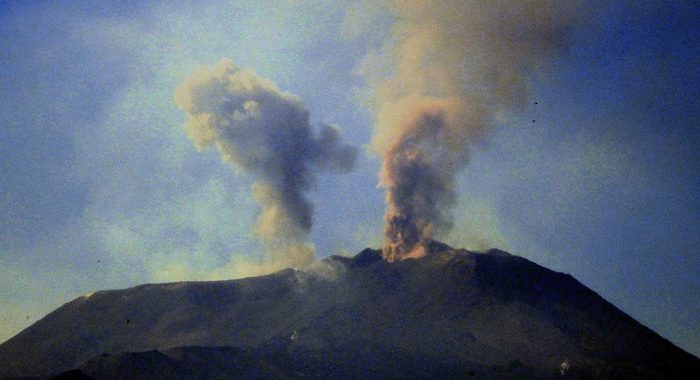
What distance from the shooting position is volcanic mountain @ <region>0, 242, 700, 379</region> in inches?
3873

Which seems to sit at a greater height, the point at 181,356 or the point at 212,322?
the point at 212,322

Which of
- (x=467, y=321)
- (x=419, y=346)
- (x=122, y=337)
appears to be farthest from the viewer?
(x=122, y=337)

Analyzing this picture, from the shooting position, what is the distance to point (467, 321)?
380 ft

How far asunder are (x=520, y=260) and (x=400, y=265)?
86.9 ft

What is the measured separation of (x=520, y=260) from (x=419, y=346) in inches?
1529

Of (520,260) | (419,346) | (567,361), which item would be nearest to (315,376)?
(419,346)

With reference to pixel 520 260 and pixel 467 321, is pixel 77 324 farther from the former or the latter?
pixel 520 260

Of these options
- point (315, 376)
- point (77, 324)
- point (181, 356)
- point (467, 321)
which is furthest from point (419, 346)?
point (77, 324)

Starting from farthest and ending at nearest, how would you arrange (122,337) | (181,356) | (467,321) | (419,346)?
(122,337)
(467,321)
(419,346)
(181,356)

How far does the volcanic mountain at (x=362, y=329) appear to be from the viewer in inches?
3873

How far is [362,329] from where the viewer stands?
115000 millimetres

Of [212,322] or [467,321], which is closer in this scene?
[467,321]

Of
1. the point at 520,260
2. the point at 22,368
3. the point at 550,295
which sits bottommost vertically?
the point at 22,368

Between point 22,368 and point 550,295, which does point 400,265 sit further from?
point 22,368
